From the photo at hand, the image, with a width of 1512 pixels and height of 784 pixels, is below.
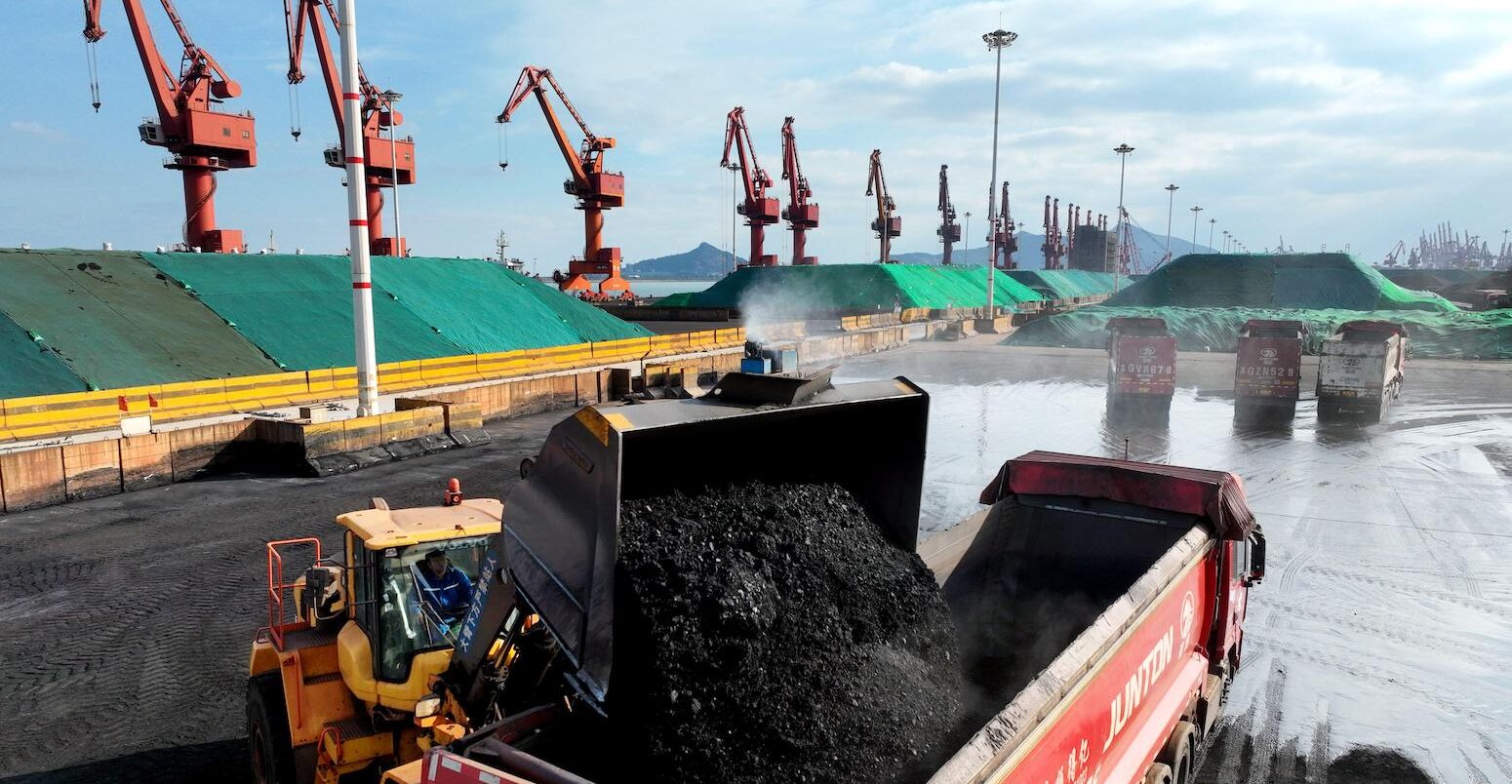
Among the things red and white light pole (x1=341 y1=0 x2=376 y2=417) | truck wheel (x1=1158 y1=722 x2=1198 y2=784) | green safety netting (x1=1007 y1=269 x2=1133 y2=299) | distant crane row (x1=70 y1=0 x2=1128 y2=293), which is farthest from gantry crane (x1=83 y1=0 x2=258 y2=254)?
green safety netting (x1=1007 y1=269 x2=1133 y2=299)

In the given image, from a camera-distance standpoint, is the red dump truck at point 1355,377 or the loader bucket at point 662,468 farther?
the red dump truck at point 1355,377

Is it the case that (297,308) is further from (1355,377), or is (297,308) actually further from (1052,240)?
(1052,240)

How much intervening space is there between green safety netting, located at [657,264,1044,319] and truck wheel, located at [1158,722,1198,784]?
55233mm

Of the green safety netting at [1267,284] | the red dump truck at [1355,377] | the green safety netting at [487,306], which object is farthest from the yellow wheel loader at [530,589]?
the green safety netting at [1267,284]

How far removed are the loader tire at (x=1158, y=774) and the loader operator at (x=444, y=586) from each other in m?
4.31

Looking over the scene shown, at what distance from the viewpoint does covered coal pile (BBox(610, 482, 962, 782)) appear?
371 centimetres

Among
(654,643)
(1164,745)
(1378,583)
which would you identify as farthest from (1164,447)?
(654,643)

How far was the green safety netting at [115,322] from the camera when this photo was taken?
65.0 ft

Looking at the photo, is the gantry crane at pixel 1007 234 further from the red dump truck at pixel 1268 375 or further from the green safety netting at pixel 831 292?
the red dump truck at pixel 1268 375

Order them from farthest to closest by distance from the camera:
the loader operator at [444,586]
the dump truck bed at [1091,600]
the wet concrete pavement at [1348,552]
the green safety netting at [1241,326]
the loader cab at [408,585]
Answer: the green safety netting at [1241,326] < the wet concrete pavement at [1348,552] < the loader operator at [444,586] < the loader cab at [408,585] < the dump truck bed at [1091,600]


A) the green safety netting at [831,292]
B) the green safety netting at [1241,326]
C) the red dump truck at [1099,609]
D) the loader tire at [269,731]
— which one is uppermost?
the green safety netting at [831,292]

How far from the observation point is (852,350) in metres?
38.6

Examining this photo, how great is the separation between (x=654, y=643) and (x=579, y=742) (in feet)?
2.09

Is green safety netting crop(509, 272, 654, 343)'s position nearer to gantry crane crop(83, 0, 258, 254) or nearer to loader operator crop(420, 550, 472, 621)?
gantry crane crop(83, 0, 258, 254)
